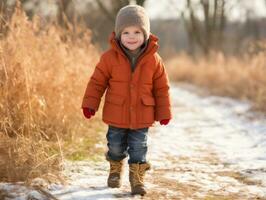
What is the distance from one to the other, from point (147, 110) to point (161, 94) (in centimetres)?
16

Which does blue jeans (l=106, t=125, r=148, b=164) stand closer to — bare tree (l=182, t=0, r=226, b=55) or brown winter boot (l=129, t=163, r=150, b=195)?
brown winter boot (l=129, t=163, r=150, b=195)

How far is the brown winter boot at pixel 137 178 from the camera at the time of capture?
3344 mm

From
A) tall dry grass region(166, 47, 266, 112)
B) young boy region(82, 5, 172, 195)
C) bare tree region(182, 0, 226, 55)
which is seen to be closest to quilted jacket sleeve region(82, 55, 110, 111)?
young boy region(82, 5, 172, 195)

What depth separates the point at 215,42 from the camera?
21.6 meters

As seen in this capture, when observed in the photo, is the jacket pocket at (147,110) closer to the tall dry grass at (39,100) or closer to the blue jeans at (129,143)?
the blue jeans at (129,143)

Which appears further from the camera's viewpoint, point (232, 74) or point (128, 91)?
point (232, 74)

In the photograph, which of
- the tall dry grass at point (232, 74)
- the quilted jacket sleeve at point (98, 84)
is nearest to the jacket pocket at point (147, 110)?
the quilted jacket sleeve at point (98, 84)

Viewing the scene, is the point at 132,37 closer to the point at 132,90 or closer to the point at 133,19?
the point at 133,19

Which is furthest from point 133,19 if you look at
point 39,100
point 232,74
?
point 232,74

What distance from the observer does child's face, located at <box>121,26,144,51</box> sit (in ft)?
11.0

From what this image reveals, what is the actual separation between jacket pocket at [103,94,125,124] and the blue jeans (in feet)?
0.28

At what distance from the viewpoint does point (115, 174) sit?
348 cm

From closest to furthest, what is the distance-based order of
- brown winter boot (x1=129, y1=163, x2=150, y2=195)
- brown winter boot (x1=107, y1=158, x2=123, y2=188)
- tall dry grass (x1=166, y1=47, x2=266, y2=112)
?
brown winter boot (x1=129, y1=163, x2=150, y2=195), brown winter boot (x1=107, y1=158, x2=123, y2=188), tall dry grass (x1=166, y1=47, x2=266, y2=112)

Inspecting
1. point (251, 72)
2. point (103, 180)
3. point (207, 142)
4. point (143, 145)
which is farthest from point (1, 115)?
point (251, 72)
